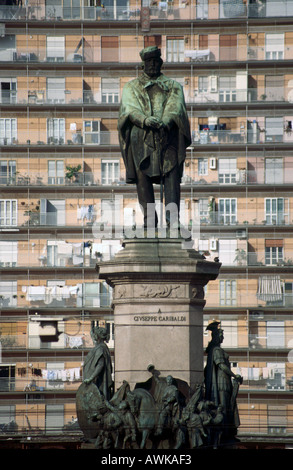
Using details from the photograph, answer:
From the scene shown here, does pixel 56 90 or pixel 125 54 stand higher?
pixel 125 54

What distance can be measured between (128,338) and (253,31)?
1938 inches

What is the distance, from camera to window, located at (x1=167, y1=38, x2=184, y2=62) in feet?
256

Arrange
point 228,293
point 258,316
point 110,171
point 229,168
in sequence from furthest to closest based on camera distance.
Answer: point 110,171, point 229,168, point 228,293, point 258,316

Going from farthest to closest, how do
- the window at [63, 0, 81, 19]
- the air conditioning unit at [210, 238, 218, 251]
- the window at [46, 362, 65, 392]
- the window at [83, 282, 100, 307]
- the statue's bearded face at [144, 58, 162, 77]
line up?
1. the window at [63, 0, 81, 19]
2. the air conditioning unit at [210, 238, 218, 251]
3. the window at [83, 282, 100, 307]
4. the window at [46, 362, 65, 392]
5. the statue's bearded face at [144, 58, 162, 77]

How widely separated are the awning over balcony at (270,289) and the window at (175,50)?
12485mm

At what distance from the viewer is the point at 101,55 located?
256 ft

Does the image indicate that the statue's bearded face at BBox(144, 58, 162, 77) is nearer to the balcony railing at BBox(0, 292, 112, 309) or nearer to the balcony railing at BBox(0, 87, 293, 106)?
the balcony railing at BBox(0, 292, 112, 309)

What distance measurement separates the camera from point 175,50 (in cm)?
7812

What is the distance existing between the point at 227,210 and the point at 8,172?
11694 millimetres

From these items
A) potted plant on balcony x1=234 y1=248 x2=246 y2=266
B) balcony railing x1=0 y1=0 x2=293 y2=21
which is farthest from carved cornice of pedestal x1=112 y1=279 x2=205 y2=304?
balcony railing x1=0 y1=0 x2=293 y2=21

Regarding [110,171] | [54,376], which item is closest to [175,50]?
[110,171]

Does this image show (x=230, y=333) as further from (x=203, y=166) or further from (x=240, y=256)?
(x=203, y=166)

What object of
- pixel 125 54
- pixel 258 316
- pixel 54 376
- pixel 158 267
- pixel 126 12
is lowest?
pixel 54 376

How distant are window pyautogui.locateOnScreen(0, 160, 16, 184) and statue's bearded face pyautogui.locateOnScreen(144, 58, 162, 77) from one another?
150ft
